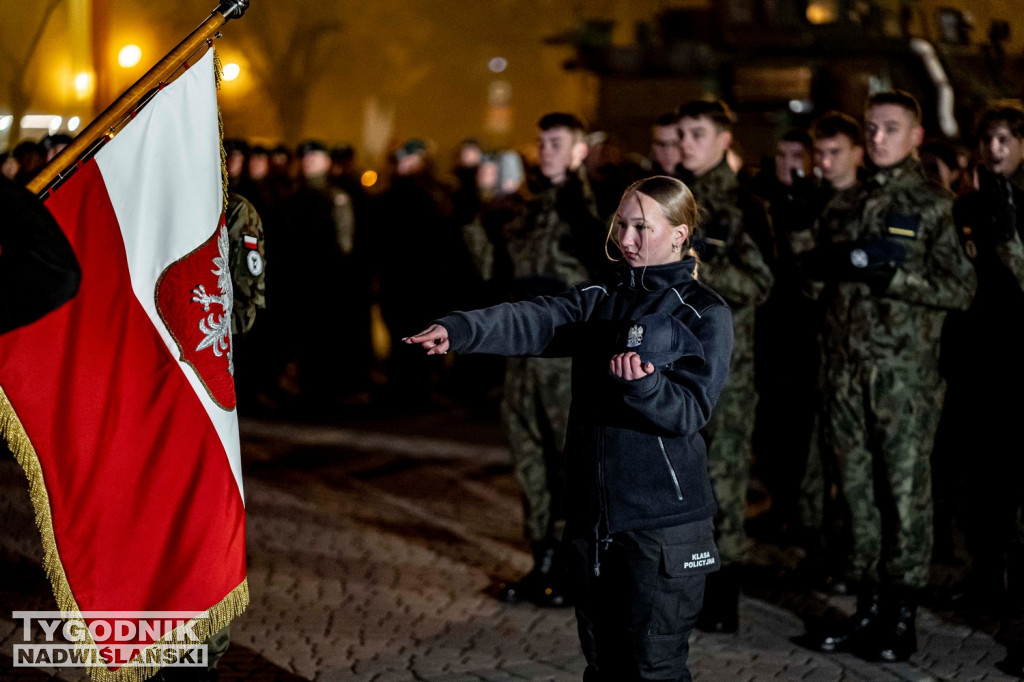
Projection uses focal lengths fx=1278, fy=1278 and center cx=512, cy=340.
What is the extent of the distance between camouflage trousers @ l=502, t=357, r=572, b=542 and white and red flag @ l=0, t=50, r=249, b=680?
2153mm

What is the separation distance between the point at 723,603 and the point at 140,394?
2869 millimetres

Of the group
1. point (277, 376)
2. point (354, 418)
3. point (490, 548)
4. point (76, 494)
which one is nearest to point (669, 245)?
point (76, 494)

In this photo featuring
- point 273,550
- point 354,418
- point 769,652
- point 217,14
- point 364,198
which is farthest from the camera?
point 364,198

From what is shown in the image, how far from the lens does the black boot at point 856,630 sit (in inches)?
213

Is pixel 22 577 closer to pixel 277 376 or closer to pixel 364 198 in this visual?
pixel 277 376

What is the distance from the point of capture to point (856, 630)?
5.45 m

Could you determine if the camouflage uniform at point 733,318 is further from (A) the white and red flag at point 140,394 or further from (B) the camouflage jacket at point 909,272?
(A) the white and red flag at point 140,394

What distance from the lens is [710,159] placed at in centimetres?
591

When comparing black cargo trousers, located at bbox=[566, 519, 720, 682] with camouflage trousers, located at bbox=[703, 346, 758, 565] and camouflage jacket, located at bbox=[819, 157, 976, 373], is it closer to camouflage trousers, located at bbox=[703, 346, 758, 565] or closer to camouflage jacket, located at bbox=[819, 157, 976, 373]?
camouflage jacket, located at bbox=[819, 157, 976, 373]

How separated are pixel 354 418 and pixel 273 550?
438 centimetres

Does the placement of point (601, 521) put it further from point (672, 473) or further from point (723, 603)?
point (723, 603)

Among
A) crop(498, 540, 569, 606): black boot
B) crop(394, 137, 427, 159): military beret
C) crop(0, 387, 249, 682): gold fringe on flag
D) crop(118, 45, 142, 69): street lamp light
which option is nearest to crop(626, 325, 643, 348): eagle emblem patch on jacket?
crop(0, 387, 249, 682): gold fringe on flag

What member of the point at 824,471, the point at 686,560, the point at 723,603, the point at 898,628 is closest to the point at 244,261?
the point at 686,560

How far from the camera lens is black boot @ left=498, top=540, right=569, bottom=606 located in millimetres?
6082
